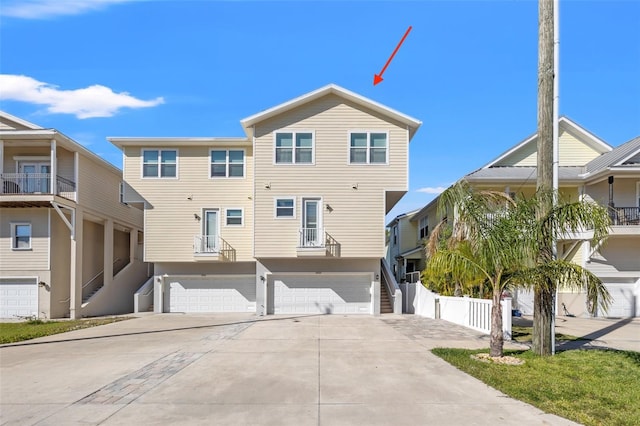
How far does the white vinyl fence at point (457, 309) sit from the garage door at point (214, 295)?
7.55m

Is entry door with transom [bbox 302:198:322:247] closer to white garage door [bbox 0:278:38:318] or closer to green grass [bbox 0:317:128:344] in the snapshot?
green grass [bbox 0:317:128:344]

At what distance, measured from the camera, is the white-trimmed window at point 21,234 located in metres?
19.9

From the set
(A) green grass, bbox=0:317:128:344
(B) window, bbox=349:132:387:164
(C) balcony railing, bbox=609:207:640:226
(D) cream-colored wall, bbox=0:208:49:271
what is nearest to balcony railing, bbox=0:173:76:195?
(D) cream-colored wall, bbox=0:208:49:271

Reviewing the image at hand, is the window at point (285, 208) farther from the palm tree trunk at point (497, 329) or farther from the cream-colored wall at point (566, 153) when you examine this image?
the palm tree trunk at point (497, 329)

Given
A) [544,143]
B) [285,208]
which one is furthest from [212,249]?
[544,143]

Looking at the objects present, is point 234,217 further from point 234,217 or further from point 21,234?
point 21,234

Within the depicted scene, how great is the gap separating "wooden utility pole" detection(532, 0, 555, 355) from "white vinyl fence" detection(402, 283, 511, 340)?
85.7 inches

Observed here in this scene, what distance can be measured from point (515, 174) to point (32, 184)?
21887mm

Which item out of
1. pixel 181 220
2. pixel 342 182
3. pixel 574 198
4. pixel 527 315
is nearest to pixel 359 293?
pixel 342 182

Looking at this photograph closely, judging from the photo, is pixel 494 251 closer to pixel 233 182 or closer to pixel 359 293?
pixel 359 293

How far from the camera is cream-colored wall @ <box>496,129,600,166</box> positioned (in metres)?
22.8

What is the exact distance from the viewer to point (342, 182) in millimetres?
20016

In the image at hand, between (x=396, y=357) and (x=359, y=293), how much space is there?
36.6 ft

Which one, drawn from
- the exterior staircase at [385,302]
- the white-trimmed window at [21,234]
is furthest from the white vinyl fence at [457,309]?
the white-trimmed window at [21,234]
